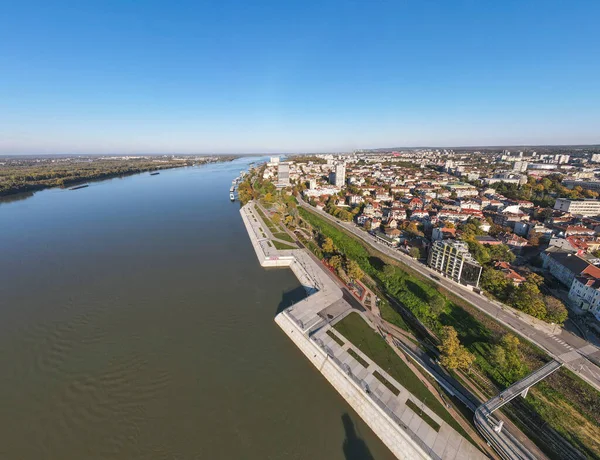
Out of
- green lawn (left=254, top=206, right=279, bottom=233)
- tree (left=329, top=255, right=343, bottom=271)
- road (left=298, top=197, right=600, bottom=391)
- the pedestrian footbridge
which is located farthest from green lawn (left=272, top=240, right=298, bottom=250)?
the pedestrian footbridge

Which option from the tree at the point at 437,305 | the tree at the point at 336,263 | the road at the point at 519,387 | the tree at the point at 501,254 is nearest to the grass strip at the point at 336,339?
the road at the point at 519,387

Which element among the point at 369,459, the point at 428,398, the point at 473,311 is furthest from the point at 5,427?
the point at 473,311

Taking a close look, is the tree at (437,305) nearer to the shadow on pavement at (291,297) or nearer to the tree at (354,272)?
the tree at (354,272)

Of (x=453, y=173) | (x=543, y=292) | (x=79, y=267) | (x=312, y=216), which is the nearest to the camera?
(x=543, y=292)

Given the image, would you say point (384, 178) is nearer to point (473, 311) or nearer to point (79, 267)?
point (473, 311)

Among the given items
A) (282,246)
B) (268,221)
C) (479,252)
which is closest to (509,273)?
(479,252)

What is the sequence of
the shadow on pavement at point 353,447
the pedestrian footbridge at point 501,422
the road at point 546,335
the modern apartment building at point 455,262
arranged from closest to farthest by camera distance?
the pedestrian footbridge at point 501,422
the shadow on pavement at point 353,447
the road at point 546,335
the modern apartment building at point 455,262

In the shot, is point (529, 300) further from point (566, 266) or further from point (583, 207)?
point (583, 207)
